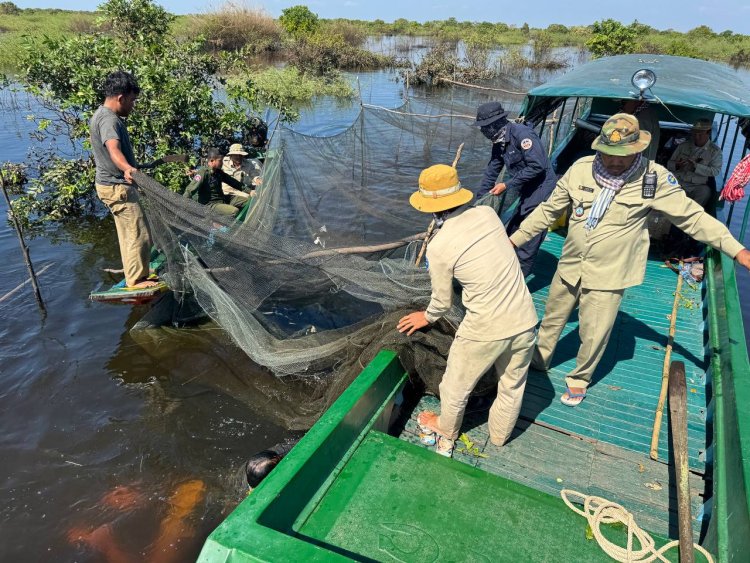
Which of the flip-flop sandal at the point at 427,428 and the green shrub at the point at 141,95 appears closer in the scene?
the flip-flop sandal at the point at 427,428

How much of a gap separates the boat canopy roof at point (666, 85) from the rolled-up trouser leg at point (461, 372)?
139 inches

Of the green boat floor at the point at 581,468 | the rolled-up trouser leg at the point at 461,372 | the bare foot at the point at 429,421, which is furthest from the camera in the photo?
the bare foot at the point at 429,421

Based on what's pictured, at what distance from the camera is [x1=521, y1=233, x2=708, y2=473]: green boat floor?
136 inches

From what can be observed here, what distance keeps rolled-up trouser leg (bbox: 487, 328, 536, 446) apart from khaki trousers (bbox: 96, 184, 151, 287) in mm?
4193

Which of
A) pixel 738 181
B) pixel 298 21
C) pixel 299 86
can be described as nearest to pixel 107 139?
pixel 738 181

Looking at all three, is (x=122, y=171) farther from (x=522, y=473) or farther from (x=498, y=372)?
(x=522, y=473)

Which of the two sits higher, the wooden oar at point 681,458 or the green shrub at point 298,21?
the green shrub at point 298,21

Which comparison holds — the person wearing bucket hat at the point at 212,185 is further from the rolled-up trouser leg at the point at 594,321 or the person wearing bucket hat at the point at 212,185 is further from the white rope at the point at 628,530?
the white rope at the point at 628,530

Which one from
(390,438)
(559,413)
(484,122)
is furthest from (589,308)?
(484,122)

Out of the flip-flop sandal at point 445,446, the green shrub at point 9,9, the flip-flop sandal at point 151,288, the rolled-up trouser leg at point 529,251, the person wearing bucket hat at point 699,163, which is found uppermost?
the green shrub at point 9,9

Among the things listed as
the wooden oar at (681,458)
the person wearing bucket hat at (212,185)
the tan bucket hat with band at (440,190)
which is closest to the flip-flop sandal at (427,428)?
the wooden oar at (681,458)

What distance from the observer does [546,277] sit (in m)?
5.57

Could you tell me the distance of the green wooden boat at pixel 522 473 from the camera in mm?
2324

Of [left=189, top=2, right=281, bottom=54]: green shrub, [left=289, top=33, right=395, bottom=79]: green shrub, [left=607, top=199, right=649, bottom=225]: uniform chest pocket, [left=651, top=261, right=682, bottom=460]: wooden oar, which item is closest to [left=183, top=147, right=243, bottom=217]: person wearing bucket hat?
[left=607, top=199, right=649, bottom=225]: uniform chest pocket
